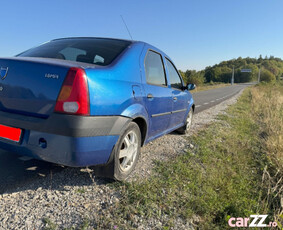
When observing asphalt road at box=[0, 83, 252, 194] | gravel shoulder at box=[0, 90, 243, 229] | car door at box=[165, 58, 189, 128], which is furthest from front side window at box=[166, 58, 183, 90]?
asphalt road at box=[0, 83, 252, 194]

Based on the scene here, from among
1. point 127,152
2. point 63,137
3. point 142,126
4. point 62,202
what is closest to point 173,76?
point 142,126

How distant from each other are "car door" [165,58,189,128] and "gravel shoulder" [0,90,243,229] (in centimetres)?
141

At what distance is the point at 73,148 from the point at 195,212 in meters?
1.31

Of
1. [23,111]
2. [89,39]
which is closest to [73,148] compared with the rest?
[23,111]

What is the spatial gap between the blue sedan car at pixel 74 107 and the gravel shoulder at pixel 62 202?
0.24m

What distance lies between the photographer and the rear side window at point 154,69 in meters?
2.88

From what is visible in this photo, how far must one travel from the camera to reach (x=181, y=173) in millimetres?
2785

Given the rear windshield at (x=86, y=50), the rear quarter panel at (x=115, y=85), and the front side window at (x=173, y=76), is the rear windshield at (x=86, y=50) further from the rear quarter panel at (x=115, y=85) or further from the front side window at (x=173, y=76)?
the front side window at (x=173, y=76)

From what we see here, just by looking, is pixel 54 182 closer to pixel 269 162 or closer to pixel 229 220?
pixel 229 220

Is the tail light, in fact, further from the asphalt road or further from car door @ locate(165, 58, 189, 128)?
car door @ locate(165, 58, 189, 128)

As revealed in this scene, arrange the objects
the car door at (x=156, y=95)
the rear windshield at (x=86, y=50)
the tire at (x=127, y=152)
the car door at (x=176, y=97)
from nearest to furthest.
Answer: the tire at (x=127, y=152) < the rear windshield at (x=86, y=50) < the car door at (x=156, y=95) < the car door at (x=176, y=97)

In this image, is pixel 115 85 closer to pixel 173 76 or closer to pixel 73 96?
pixel 73 96

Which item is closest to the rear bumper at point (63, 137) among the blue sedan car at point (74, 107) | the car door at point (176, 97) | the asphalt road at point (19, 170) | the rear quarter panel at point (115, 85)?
the blue sedan car at point (74, 107)

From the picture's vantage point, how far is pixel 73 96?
178 centimetres
